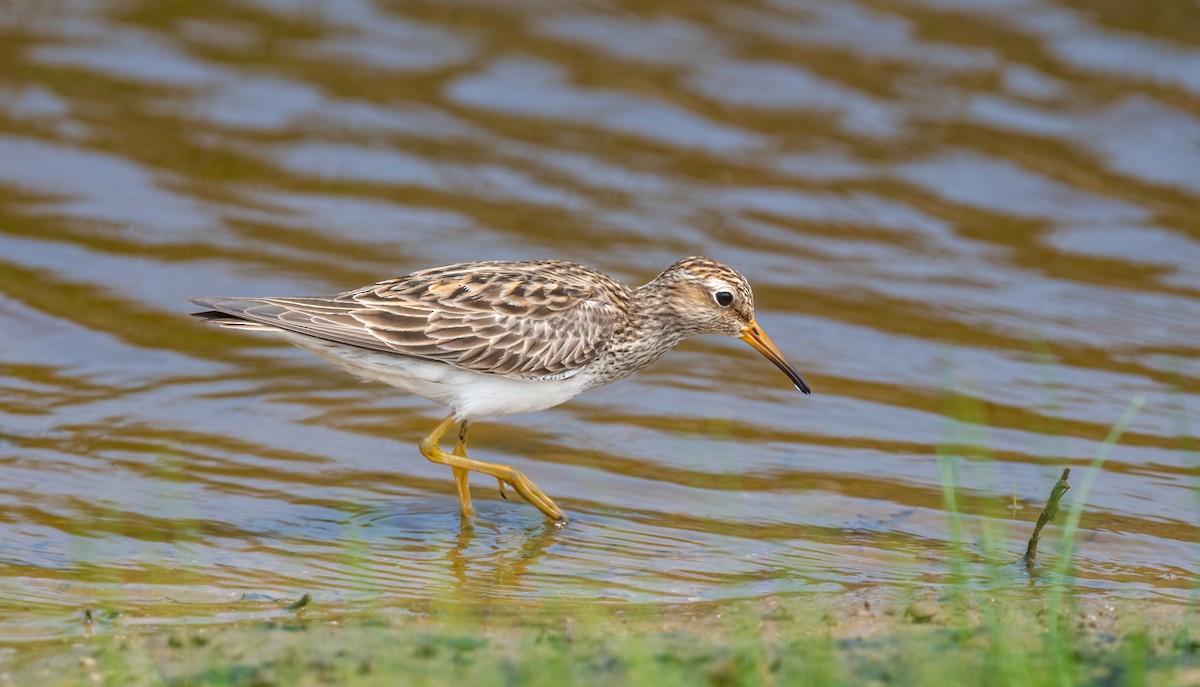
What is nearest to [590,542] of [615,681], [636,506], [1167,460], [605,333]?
[636,506]

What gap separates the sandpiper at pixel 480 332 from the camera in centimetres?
821

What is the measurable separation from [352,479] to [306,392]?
4.74 ft

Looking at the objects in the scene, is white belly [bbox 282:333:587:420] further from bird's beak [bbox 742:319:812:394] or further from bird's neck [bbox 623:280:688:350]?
bird's beak [bbox 742:319:812:394]

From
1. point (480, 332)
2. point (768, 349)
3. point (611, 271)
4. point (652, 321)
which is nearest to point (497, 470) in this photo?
point (480, 332)

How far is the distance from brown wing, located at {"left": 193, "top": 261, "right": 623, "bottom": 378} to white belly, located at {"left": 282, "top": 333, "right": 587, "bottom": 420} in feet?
0.18

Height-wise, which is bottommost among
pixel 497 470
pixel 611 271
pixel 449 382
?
pixel 497 470

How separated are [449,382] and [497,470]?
1.68 ft

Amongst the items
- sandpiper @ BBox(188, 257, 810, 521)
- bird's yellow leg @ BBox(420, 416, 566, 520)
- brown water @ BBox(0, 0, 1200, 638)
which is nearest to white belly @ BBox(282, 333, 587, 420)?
sandpiper @ BBox(188, 257, 810, 521)

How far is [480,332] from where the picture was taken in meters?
8.45

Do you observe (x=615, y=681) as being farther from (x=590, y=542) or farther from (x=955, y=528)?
(x=590, y=542)

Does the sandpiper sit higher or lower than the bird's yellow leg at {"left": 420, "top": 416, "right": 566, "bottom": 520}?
higher

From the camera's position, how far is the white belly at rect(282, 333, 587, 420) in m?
8.30

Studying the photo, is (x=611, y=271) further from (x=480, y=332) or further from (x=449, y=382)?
(x=449, y=382)

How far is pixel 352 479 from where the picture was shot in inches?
351
